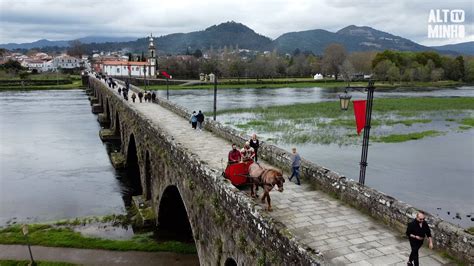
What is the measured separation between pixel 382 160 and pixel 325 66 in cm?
10748

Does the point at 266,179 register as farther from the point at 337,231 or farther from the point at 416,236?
the point at 416,236

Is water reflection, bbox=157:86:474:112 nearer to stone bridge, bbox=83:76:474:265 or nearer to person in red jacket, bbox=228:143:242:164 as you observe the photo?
stone bridge, bbox=83:76:474:265

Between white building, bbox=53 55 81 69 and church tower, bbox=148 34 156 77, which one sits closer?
church tower, bbox=148 34 156 77

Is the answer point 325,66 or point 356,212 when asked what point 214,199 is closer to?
point 356,212

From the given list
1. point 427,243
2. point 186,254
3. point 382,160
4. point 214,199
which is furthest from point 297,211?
point 382,160

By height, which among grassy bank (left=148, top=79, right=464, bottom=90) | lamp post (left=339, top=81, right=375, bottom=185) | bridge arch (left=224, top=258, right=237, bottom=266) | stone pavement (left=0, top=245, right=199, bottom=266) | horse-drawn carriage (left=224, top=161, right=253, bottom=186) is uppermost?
lamp post (left=339, top=81, right=375, bottom=185)

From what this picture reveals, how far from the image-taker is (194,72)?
121m

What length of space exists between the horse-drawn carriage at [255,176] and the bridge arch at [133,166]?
16207 millimetres

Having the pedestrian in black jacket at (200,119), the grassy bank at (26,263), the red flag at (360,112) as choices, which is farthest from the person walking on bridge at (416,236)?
the pedestrian in black jacket at (200,119)

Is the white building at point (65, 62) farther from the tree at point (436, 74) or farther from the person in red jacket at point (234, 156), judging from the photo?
the person in red jacket at point (234, 156)

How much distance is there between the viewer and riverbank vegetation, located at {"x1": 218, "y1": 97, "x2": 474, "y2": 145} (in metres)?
37.6

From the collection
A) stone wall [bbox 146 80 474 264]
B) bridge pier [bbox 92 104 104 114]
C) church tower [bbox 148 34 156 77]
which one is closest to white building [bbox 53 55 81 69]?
church tower [bbox 148 34 156 77]

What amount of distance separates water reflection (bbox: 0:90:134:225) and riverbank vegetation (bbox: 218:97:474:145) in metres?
14.7

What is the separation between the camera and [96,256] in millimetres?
16984
